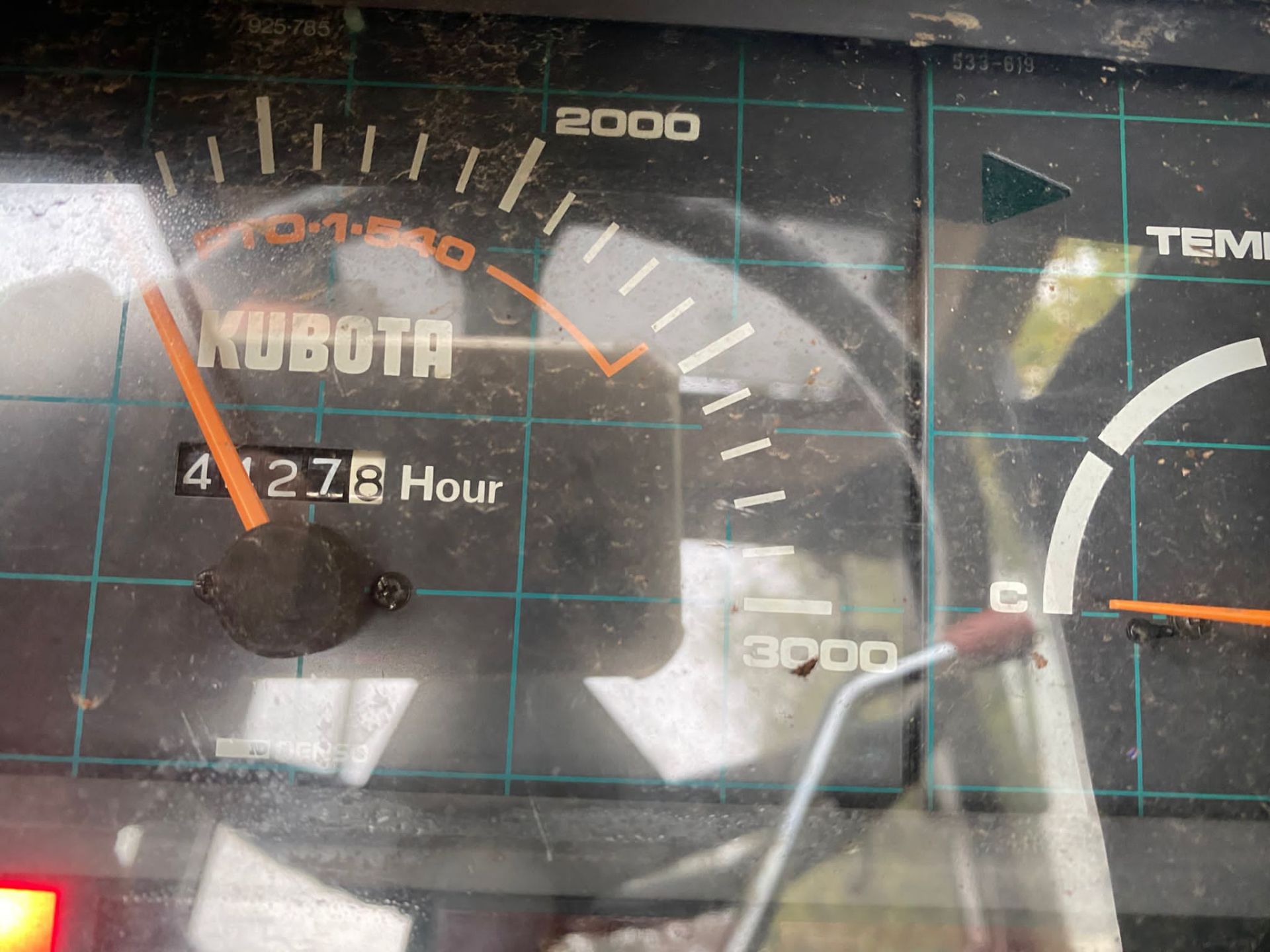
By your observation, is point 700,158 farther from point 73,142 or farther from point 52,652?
point 52,652

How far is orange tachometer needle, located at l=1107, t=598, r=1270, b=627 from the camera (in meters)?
1.26

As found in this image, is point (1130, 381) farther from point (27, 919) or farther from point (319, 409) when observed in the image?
point (27, 919)

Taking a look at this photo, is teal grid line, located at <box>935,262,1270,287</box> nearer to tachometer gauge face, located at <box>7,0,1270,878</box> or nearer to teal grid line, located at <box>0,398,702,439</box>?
tachometer gauge face, located at <box>7,0,1270,878</box>

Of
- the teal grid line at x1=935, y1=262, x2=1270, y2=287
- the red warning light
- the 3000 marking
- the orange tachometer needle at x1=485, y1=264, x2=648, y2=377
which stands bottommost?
the red warning light

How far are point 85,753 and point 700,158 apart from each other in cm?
115

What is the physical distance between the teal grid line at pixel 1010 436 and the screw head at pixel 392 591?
2.46 feet

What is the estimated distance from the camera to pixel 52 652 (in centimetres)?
124

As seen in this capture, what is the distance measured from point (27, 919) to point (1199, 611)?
154 cm

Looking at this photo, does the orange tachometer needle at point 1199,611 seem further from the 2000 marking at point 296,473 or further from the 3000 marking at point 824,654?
the 2000 marking at point 296,473

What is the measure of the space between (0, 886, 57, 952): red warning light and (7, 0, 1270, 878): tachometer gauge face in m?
0.15

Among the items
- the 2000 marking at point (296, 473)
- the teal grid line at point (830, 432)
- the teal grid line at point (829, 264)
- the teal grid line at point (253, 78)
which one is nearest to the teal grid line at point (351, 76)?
the teal grid line at point (253, 78)

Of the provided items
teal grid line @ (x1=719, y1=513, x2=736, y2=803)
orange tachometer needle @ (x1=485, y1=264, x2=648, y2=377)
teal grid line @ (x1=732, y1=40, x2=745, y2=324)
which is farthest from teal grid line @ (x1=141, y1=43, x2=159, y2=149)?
teal grid line @ (x1=719, y1=513, x2=736, y2=803)

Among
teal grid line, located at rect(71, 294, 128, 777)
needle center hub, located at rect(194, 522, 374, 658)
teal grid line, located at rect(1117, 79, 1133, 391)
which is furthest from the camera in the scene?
teal grid line, located at rect(1117, 79, 1133, 391)

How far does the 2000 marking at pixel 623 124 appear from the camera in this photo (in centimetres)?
136
